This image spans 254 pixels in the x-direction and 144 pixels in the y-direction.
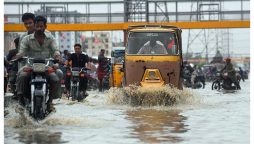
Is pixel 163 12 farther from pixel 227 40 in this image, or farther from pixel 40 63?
pixel 227 40

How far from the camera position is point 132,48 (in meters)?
19.7

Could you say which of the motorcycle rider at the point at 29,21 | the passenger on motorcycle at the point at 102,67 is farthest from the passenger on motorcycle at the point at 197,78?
the motorcycle rider at the point at 29,21

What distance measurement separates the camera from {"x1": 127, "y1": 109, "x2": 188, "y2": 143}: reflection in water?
10031mm

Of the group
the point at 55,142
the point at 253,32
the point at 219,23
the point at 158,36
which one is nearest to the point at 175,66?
the point at 158,36

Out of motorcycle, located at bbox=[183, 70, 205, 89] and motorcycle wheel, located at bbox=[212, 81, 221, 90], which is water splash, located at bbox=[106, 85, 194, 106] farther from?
motorcycle, located at bbox=[183, 70, 205, 89]

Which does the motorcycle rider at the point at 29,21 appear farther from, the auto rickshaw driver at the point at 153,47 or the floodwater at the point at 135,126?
the auto rickshaw driver at the point at 153,47

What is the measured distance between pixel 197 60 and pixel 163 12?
102 meters

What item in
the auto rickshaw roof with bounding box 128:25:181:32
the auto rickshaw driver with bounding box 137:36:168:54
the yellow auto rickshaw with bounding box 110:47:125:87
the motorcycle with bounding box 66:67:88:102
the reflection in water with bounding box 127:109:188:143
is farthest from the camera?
→ the yellow auto rickshaw with bounding box 110:47:125:87

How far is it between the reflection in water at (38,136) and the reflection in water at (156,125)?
114 cm

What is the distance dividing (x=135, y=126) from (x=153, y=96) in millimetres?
5842

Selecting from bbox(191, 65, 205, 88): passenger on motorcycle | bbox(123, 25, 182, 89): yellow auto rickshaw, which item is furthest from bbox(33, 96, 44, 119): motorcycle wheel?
bbox(191, 65, 205, 88): passenger on motorcycle

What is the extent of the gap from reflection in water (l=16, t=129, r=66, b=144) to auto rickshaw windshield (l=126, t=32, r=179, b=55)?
9.11 meters

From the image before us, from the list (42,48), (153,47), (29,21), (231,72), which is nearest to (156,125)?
(42,48)

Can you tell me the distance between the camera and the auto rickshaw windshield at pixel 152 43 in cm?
1958
